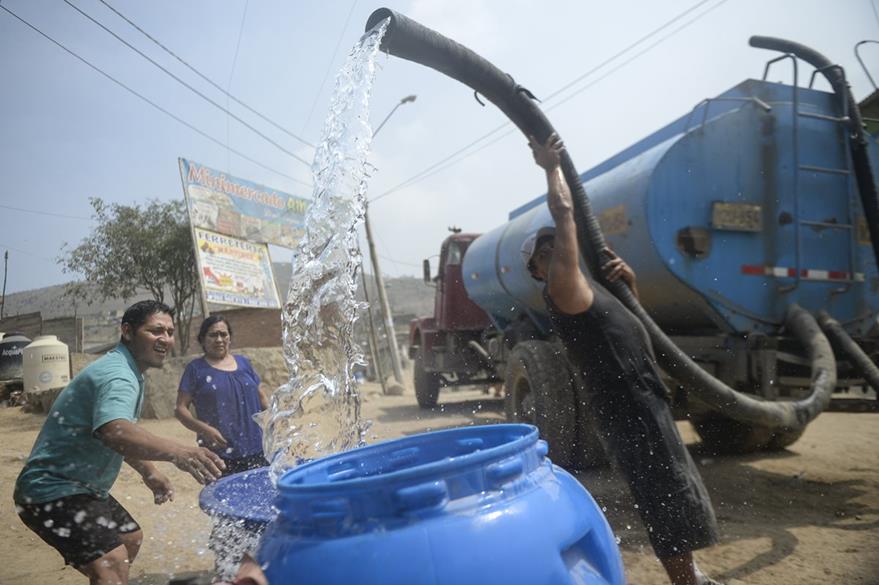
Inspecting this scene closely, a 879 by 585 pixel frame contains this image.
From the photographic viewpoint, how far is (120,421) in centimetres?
219

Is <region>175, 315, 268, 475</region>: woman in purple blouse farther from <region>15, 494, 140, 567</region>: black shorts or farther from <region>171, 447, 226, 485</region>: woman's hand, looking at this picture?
<region>171, 447, 226, 485</region>: woman's hand

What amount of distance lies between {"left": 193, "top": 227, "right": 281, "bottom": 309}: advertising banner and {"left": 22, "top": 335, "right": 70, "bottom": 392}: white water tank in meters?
2.56

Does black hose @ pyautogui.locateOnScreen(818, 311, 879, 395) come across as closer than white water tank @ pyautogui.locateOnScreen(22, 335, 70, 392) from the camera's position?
Yes

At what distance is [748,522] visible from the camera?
3822 mm

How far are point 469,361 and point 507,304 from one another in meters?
2.85

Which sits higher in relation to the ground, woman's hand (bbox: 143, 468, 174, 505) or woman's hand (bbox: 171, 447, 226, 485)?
woman's hand (bbox: 171, 447, 226, 485)

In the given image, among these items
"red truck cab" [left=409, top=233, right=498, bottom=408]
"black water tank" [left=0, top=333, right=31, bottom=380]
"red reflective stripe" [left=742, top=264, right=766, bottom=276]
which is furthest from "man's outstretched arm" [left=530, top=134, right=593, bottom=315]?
"black water tank" [left=0, top=333, right=31, bottom=380]

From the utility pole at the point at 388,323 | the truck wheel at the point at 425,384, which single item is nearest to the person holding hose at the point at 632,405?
the truck wheel at the point at 425,384

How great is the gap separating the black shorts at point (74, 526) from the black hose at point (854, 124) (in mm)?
5061

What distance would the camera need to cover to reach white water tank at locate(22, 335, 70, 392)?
9453mm

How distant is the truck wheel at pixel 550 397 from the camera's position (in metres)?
5.07

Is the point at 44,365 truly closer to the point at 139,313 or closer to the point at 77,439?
the point at 139,313

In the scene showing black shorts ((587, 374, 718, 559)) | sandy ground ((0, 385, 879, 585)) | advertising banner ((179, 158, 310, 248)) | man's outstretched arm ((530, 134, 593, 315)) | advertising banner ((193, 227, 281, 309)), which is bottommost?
sandy ground ((0, 385, 879, 585))

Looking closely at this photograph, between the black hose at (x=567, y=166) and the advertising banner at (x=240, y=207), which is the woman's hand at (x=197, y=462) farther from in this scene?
the advertising banner at (x=240, y=207)
